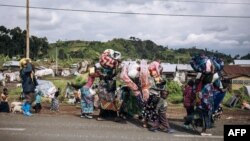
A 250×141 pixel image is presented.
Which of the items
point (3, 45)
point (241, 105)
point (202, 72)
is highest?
point (3, 45)

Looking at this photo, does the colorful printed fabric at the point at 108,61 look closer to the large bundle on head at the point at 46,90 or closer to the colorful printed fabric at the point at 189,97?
the colorful printed fabric at the point at 189,97

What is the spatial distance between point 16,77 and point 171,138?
150ft

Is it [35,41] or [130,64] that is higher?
[35,41]

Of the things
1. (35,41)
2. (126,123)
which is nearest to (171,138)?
(126,123)

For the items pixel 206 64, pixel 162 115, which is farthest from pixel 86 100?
pixel 206 64

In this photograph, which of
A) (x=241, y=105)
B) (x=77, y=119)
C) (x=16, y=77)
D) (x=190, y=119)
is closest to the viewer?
(x=190, y=119)

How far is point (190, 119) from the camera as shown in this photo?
27.2 feet

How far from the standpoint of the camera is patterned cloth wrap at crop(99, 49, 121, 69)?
8727mm

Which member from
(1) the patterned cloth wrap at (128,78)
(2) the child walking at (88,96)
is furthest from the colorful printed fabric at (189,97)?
(2) the child walking at (88,96)

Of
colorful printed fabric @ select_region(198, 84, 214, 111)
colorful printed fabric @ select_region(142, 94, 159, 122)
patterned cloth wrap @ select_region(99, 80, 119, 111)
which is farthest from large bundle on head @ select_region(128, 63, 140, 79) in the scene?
colorful printed fabric @ select_region(198, 84, 214, 111)

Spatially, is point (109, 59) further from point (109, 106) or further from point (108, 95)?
point (109, 106)

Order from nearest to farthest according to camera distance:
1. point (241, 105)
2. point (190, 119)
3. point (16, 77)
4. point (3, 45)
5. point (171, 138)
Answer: point (171, 138) → point (190, 119) → point (241, 105) → point (16, 77) → point (3, 45)

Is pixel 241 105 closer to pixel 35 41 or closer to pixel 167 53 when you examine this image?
pixel 35 41

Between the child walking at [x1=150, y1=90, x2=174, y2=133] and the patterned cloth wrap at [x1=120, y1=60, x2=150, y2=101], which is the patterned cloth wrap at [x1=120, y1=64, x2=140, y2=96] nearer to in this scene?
the patterned cloth wrap at [x1=120, y1=60, x2=150, y2=101]
